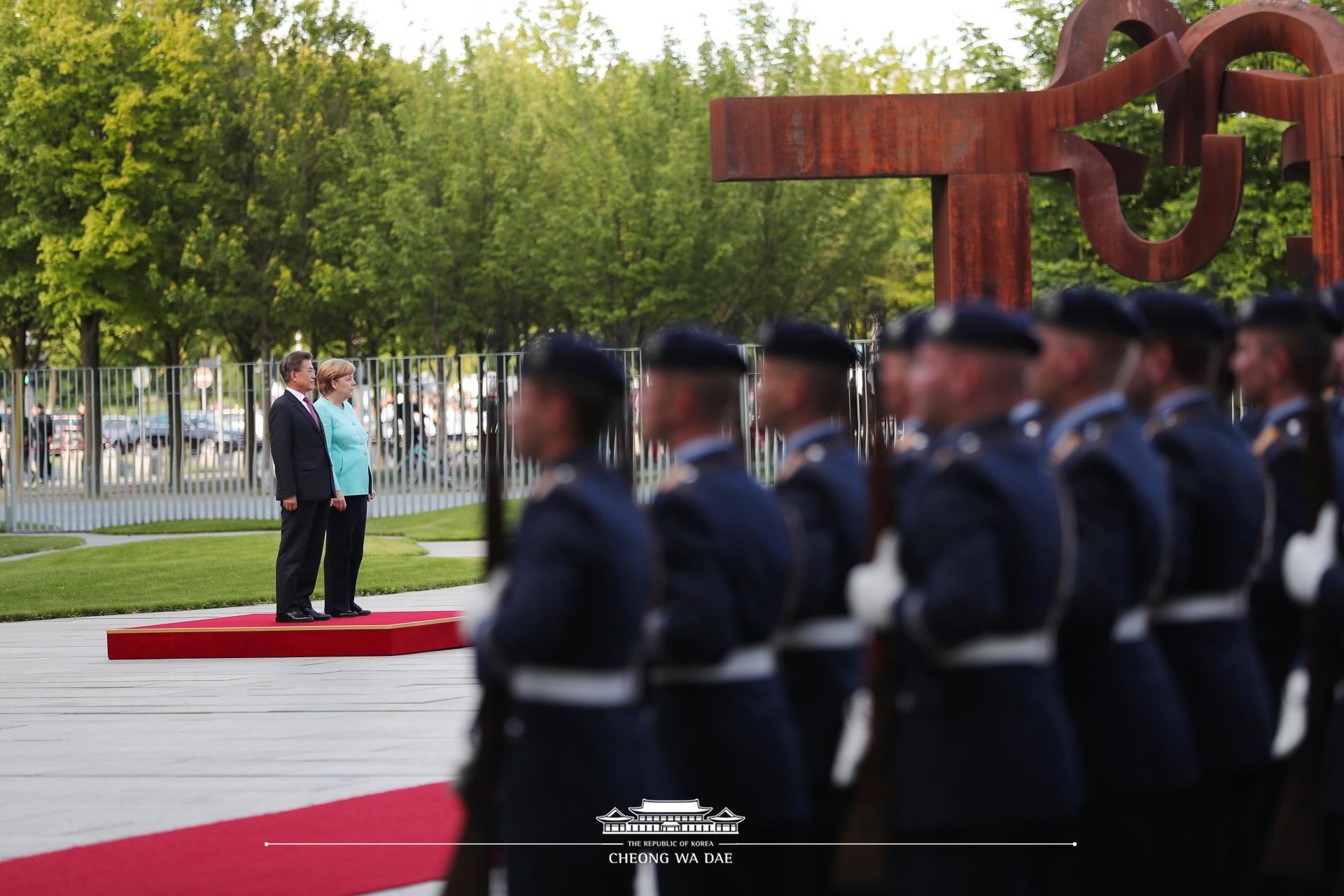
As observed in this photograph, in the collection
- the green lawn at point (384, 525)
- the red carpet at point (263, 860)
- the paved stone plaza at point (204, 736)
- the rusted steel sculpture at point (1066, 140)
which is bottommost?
the paved stone plaza at point (204, 736)

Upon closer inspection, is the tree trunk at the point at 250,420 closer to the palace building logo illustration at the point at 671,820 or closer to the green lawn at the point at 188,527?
the green lawn at the point at 188,527

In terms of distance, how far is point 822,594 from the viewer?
4.35 meters

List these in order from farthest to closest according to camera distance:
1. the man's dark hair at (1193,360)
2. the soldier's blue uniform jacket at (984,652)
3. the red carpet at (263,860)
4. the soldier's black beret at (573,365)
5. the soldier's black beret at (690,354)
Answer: the red carpet at (263,860)
the man's dark hair at (1193,360)
the soldier's black beret at (690,354)
the soldier's black beret at (573,365)
the soldier's blue uniform jacket at (984,652)

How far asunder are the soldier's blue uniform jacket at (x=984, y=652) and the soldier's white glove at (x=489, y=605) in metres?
0.89

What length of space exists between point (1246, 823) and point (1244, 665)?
0.56 meters

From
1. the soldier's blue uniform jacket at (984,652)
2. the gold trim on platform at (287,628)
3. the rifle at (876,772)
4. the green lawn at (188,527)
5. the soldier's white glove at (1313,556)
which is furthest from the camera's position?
the green lawn at (188,527)

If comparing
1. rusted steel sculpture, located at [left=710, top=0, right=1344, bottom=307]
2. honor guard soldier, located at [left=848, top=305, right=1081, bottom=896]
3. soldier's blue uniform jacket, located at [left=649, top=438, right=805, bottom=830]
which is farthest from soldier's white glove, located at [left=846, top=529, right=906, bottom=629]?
rusted steel sculpture, located at [left=710, top=0, right=1344, bottom=307]

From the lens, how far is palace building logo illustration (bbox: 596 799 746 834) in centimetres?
394

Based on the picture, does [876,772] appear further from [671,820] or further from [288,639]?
[288,639]

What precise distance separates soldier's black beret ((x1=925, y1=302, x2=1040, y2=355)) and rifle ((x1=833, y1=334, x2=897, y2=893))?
0.29m

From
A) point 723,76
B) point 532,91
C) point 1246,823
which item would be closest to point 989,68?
point 723,76

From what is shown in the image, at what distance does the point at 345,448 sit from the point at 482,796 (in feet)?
27.8

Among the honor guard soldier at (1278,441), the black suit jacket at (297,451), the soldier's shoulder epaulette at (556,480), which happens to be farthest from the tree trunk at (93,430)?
the soldier's shoulder epaulette at (556,480)

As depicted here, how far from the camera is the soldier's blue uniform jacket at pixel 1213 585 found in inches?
178
